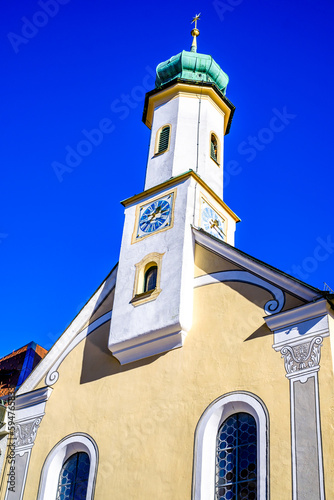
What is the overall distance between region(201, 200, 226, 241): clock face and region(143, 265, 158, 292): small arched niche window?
1.67m

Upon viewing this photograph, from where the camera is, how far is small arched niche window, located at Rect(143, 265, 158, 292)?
1633 cm

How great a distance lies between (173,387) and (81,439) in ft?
8.28

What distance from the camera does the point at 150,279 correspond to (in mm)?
16516

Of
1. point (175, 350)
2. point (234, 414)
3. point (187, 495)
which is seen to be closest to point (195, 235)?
point (175, 350)

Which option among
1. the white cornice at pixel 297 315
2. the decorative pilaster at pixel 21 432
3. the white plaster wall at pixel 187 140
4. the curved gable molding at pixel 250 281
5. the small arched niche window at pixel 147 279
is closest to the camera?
the white cornice at pixel 297 315

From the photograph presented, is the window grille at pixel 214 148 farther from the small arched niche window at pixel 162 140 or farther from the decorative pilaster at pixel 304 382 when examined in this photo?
the decorative pilaster at pixel 304 382

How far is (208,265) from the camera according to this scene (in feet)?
52.0

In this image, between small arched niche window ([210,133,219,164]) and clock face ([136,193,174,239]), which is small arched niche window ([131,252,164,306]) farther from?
small arched niche window ([210,133,219,164])

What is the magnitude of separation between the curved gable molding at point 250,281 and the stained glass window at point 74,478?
4599mm

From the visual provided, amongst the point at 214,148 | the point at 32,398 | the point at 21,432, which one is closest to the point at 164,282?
the point at 32,398

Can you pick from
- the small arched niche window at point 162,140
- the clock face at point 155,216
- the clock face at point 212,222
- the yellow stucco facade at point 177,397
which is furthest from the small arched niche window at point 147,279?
the small arched niche window at point 162,140

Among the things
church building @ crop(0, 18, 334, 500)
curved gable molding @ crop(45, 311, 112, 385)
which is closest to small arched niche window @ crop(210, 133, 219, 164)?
church building @ crop(0, 18, 334, 500)

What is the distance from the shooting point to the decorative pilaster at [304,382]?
11508 millimetres

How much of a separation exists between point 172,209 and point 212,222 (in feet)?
3.66
